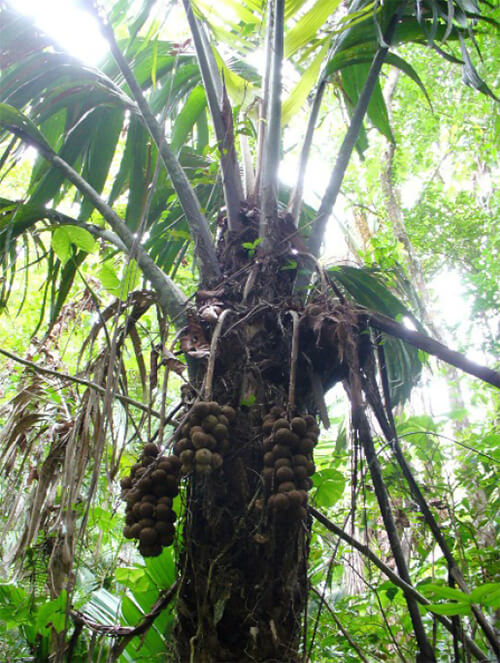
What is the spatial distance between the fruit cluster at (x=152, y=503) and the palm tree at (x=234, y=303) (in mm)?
12

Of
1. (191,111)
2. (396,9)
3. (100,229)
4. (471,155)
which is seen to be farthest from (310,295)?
(471,155)

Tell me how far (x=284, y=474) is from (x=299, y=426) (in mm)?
120

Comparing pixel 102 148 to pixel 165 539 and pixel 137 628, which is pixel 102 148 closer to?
pixel 165 539

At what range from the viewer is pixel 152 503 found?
123cm

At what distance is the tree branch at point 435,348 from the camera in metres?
1.25

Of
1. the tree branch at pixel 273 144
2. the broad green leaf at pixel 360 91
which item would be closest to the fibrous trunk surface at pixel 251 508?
the tree branch at pixel 273 144

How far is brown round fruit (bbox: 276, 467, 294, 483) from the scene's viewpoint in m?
1.14

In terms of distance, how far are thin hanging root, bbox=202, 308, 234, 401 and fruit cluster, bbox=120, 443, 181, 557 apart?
7.0 inches

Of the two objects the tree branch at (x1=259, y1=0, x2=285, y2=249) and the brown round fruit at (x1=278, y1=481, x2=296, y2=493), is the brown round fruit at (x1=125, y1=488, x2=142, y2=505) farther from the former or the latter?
the tree branch at (x1=259, y1=0, x2=285, y2=249)

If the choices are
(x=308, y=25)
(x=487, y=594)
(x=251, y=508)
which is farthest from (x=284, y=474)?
(x=308, y=25)

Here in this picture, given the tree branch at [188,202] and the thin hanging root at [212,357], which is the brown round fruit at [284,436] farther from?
the tree branch at [188,202]

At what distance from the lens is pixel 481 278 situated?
548 centimetres

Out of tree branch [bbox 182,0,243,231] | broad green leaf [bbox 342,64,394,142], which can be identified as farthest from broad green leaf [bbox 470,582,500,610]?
broad green leaf [bbox 342,64,394,142]

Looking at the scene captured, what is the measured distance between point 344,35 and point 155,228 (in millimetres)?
1191
